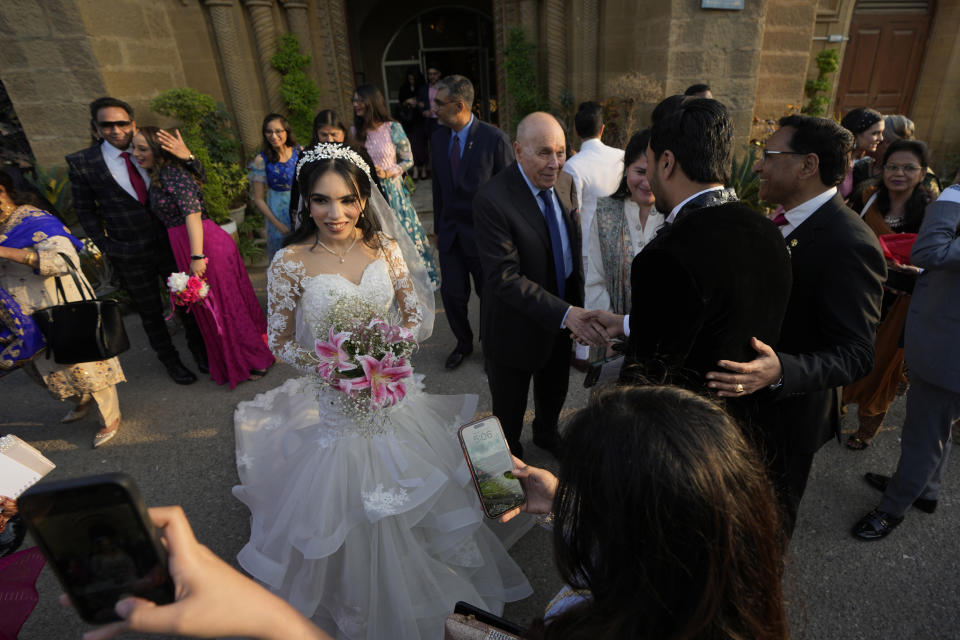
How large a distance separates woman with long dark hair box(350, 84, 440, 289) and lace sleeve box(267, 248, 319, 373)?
2.71m

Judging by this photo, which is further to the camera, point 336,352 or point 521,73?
point 521,73

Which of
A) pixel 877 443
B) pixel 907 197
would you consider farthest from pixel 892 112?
pixel 877 443

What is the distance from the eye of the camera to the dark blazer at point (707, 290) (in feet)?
4.66

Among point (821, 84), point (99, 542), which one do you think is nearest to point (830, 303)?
Result: point (99, 542)

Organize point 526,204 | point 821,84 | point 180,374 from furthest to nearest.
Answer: point 821,84
point 180,374
point 526,204

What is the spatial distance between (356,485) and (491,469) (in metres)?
1.00

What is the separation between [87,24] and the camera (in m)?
5.69

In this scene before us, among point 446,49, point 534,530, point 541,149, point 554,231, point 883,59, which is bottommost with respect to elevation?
point 534,530

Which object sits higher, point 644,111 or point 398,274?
point 644,111

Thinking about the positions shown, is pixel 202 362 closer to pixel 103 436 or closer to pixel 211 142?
pixel 103 436

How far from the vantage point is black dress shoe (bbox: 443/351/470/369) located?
4441mm

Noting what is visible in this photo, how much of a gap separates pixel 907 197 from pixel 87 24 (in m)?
8.29

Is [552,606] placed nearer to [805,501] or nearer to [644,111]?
[805,501]

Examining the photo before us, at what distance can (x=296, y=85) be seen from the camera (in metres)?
8.12
